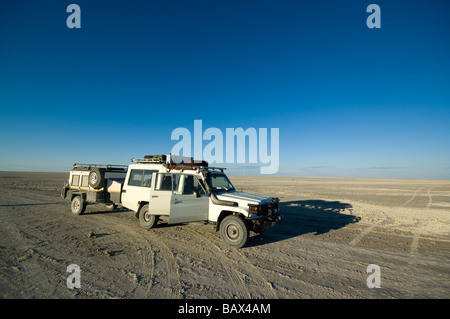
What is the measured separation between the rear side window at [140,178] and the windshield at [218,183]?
2.41m

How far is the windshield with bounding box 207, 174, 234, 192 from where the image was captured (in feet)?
23.9

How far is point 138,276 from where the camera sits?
4.49 meters

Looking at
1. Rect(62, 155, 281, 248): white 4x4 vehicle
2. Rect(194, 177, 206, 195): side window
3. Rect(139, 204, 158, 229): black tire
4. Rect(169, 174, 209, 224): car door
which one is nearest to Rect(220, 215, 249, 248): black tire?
Rect(62, 155, 281, 248): white 4x4 vehicle

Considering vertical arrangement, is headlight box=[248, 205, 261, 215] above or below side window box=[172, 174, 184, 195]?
below

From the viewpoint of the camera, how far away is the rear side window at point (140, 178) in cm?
813

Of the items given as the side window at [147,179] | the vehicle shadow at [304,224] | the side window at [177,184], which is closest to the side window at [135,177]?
the side window at [147,179]

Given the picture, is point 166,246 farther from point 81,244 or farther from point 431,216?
point 431,216

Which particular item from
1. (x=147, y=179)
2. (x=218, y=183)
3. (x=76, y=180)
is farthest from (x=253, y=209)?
(x=76, y=180)

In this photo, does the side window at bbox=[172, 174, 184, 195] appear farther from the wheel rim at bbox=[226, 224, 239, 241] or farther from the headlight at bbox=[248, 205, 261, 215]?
the headlight at bbox=[248, 205, 261, 215]

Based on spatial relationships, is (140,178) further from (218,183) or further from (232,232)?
(232,232)

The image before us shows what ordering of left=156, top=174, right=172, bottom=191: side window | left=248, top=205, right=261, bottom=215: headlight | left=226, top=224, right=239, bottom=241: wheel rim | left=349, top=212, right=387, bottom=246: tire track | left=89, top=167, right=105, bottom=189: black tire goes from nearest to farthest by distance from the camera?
1. left=248, top=205, right=261, bottom=215: headlight
2. left=226, top=224, right=239, bottom=241: wheel rim
3. left=349, top=212, right=387, bottom=246: tire track
4. left=156, top=174, right=172, bottom=191: side window
5. left=89, top=167, right=105, bottom=189: black tire

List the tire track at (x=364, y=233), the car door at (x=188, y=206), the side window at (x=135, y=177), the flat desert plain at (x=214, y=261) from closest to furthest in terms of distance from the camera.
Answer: the flat desert plain at (x=214, y=261) → the car door at (x=188, y=206) → the tire track at (x=364, y=233) → the side window at (x=135, y=177)

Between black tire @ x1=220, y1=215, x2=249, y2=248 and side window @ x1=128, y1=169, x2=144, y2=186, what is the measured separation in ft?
12.7

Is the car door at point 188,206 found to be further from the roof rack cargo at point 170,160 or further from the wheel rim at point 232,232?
the roof rack cargo at point 170,160
